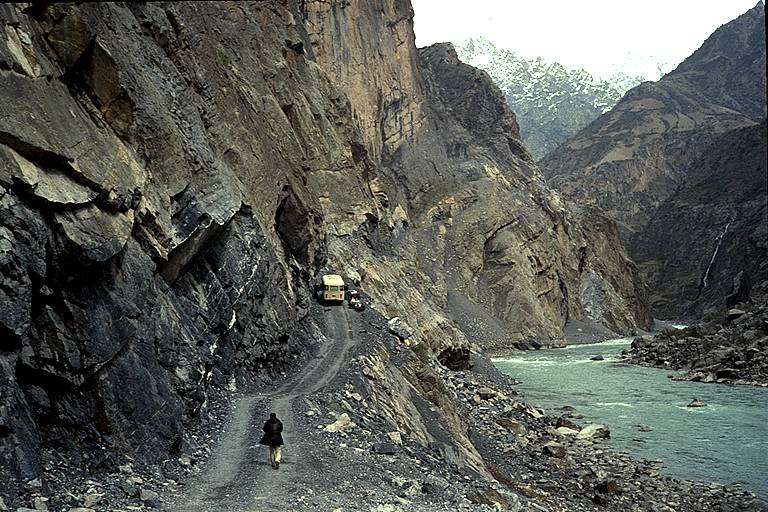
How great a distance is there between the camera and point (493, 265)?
10150cm

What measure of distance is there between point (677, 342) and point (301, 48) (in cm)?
4599

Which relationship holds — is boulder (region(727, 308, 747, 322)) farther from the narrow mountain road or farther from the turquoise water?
the narrow mountain road

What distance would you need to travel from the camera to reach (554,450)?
28.8 meters

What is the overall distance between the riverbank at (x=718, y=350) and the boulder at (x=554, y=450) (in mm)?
25935

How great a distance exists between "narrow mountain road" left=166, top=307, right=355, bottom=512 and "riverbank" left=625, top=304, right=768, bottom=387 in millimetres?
39742

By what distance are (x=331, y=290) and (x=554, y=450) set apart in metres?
15.8

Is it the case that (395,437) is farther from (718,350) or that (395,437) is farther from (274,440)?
(718,350)

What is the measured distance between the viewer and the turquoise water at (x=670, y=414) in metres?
27.4

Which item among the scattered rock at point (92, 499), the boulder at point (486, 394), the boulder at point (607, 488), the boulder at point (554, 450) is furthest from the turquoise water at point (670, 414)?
the scattered rock at point (92, 499)

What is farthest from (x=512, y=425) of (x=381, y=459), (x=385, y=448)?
(x=381, y=459)

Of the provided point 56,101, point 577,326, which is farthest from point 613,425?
point 577,326

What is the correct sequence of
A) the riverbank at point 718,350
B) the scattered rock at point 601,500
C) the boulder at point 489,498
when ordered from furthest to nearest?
the riverbank at point 718,350, the scattered rock at point 601,500, the boulder at point 489,498

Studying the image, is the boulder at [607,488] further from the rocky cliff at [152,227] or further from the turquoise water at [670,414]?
the rocky cliff at [152,227]

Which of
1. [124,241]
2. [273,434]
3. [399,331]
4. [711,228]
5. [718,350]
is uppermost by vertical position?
[711,228]
